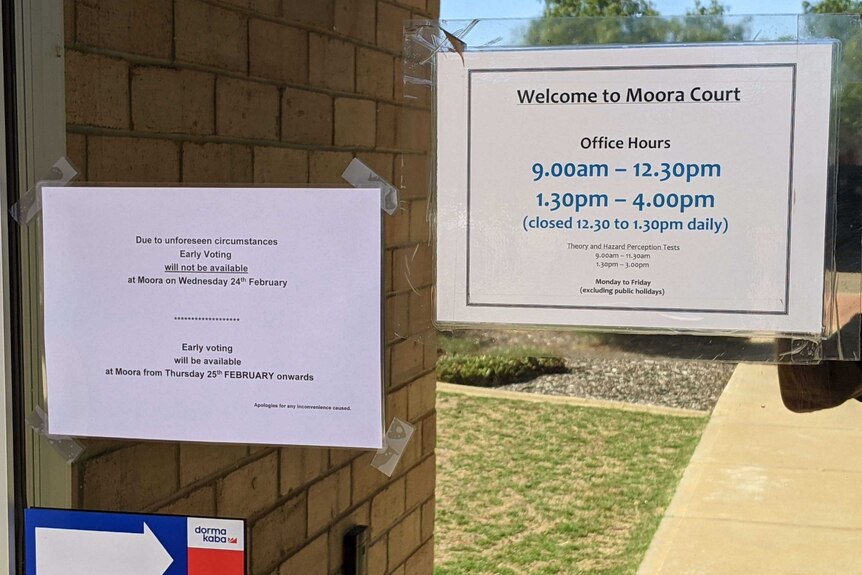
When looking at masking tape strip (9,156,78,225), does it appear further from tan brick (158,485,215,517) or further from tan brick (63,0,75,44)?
tan brick (158,485,215,517)

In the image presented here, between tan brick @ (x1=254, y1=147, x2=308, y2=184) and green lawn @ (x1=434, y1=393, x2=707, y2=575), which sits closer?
tan brick @ (x1=254, y1=147, x2=308, y2=184)

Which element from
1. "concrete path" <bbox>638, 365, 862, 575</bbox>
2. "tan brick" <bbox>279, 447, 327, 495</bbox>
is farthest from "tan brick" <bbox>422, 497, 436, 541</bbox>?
"concrete path" <bbox>638, 365, 862, 575</bbox>

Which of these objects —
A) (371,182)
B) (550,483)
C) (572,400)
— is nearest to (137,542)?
(371,182)

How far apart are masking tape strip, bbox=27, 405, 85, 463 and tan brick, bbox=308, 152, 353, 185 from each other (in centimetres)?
44

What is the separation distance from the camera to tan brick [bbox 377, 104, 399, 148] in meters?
1.24

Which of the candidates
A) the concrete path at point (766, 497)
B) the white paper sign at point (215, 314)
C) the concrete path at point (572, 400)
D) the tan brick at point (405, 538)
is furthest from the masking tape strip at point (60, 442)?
the concrete path at point (572, 400)

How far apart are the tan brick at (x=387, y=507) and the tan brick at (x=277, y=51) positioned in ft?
2.38

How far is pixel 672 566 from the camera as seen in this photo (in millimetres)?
4117

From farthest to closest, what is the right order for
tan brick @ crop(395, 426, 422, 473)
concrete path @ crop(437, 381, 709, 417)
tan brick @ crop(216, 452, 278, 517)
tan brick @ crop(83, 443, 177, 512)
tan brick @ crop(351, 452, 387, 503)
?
concrete path @ crop(437, 381, 709, 417)
tan brick @ crop(395, 426, 422, 473)
tan brick @ crop(351, 452, 387, 503)
tan brick @ crop(216, 452, 278, 517)
tan brick @ crop(83, 443, 177, 512)

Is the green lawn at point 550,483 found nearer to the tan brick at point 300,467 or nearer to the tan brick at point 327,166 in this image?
the tan brick at point 300,467

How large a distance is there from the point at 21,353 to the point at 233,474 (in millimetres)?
339

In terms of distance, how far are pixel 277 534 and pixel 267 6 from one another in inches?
30.3

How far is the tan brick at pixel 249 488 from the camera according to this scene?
1.46 metres

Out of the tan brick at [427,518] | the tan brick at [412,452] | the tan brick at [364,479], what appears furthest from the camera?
the tan brick at [427,518]
